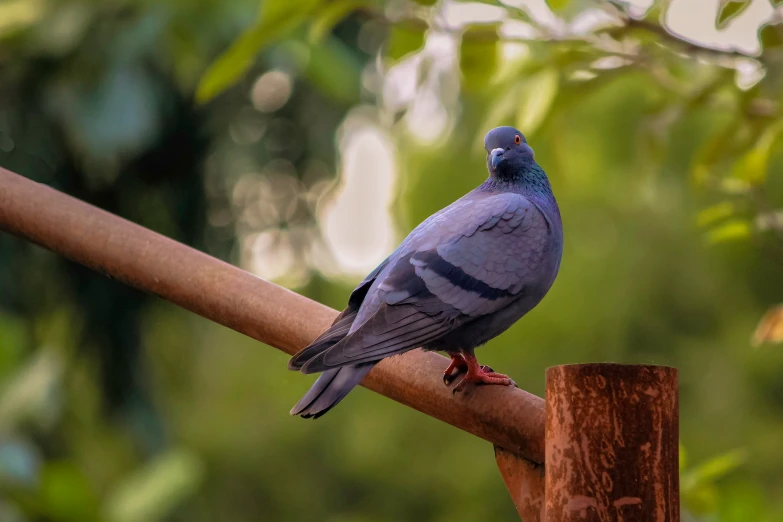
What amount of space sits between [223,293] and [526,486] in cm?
92

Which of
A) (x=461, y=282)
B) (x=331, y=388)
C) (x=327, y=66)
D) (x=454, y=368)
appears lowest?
(x=331, y=388)

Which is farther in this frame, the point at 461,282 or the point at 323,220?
the point at 323,220

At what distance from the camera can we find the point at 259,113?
8797 millimetres

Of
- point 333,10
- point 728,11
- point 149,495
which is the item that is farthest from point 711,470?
point 149,495

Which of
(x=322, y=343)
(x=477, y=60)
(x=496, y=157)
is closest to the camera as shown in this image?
(x=322, y=343)

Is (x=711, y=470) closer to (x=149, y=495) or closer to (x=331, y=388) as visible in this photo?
(x=331, y=388)

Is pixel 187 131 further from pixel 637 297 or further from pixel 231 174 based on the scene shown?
pixel 637 297

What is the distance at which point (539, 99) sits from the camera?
334 centimetres

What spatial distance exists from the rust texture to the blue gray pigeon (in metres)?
0.71

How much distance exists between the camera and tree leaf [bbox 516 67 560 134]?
3311 millimetres

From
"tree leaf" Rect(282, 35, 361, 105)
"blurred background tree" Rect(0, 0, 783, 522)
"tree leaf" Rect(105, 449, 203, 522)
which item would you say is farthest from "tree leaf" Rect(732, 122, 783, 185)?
"tree leaf" Rect(105, 449, 203, 522)

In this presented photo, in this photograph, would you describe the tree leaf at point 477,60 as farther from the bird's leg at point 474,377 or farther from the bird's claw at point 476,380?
the bird's claw at point 476,380

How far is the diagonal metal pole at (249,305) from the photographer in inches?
98.4

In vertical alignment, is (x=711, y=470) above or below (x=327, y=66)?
below
